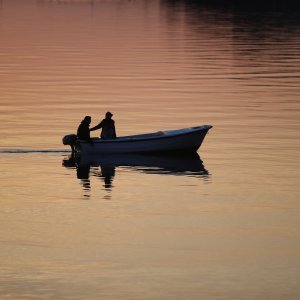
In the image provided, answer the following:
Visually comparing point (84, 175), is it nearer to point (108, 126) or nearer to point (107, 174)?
point (107, 174)

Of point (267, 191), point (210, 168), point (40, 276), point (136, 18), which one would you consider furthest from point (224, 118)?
point (136, 18)

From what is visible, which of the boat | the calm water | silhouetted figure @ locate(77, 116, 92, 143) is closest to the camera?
the calm water

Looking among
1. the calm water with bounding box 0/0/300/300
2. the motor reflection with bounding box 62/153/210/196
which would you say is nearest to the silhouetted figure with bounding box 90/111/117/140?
the motor reflection with bounding box 62/153/210/196

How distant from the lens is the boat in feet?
163

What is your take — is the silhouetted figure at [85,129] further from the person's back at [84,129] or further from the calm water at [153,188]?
the calm water at [153,188]

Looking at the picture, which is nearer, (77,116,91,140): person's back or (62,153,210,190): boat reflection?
(62,153,210,190): boat reflection

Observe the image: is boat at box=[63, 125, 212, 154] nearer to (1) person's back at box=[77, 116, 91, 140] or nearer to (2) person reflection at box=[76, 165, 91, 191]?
(1) person's back at box=[77, 116, 91, 140]

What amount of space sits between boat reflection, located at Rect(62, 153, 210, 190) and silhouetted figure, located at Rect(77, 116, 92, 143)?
2.37 ft

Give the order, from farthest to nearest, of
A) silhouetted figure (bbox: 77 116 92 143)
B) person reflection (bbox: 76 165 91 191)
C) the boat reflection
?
silhouetted figure (bbox: 77 116 92 143), the boat reflection, person reflection (bbox: 76 165 91 191)

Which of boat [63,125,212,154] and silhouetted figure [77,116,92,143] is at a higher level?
silhouetted figure [77,116,92,143]

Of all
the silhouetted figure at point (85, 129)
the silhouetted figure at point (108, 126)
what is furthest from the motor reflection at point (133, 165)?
the silhouetted figure at point (108, 126)

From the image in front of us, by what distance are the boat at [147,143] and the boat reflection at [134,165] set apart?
258mm

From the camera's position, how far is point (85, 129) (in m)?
49.9

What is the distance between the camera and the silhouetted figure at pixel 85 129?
49862 millimetres
